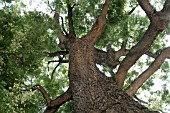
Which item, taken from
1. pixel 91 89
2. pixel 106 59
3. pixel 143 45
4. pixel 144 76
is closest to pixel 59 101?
pixel 91 89

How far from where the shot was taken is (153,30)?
20.2 ft

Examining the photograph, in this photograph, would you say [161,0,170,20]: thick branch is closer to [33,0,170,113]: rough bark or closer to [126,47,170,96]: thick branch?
[33,0,170,113]: rough bark

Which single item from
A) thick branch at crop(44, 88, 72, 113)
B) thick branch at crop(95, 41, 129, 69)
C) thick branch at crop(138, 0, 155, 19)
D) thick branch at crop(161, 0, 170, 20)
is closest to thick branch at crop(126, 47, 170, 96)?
thick branch at crop(161, 0, 170, 20)

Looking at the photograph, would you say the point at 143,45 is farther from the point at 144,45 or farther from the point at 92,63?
the point at 92,63

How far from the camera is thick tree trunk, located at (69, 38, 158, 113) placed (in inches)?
165

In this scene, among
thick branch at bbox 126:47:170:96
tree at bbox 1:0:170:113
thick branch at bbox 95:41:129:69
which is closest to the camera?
tree at bbox 1:0:170:113

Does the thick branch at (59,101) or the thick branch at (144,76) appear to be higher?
the thick branch at (144,76)

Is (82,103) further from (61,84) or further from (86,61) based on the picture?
(61,84)

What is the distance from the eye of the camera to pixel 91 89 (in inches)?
193

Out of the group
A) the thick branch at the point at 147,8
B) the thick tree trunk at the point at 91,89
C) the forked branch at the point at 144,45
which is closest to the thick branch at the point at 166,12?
the forked branch at the point at 144,45

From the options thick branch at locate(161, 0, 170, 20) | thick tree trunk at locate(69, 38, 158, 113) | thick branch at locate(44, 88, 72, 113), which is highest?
thick branch at locate(161, 0, 170, 20)

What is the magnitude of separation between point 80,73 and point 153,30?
198 cm

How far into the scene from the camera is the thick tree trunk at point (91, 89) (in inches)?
165

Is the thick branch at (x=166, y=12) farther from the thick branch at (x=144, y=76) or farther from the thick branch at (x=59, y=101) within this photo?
the thick branch at (x=59, y=101)
